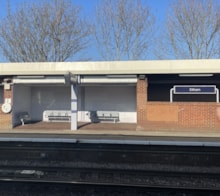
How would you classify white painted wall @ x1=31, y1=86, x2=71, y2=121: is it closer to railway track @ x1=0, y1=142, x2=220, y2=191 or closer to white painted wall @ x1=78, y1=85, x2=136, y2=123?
white painted wall @ x1=78, y1=85, x2=136, y2=123

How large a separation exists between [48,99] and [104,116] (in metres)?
4.30

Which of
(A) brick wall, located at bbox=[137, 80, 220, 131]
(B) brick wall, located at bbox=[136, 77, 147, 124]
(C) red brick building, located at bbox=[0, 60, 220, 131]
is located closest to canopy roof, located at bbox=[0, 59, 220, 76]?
(C) red brick building, located at bbox=[0, 60, 220, 131]

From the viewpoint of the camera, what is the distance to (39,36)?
32781 mm

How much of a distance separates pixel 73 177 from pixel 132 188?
1.70 meters

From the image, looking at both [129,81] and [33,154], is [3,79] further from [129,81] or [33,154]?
[33,154]

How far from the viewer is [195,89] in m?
16.6

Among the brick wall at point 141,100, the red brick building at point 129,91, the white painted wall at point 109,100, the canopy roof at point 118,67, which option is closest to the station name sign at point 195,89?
the red brick building at point 129,91

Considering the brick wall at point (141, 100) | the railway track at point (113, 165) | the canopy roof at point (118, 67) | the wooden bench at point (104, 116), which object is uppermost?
the canopy roof at point (118, 67)

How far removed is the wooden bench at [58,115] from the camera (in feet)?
67.4

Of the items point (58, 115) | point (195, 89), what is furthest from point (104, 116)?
point (195, 89)

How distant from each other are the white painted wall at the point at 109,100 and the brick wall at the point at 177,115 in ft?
12.9

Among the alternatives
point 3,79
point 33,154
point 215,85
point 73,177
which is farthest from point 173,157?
point 3,79

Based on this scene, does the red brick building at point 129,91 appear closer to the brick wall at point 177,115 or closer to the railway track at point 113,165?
the brick wall at point 177,115

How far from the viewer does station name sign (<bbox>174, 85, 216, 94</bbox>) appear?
54.2ft
